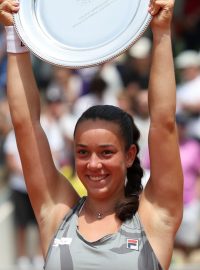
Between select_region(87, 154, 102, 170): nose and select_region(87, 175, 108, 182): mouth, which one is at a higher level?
select_region(87, 154, 102, 170): nose

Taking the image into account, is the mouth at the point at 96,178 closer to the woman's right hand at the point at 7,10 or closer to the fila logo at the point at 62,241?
the fila logo at the point at 62,241

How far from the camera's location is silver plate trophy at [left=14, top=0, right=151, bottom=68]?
12.5 ft

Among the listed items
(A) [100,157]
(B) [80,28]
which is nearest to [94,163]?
(A) [100,157]

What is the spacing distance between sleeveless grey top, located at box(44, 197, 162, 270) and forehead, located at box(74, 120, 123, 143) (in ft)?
1.24

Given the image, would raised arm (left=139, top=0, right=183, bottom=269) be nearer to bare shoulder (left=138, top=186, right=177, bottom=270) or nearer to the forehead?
bare shoulder (left=138, top=186, right=177, bottom=270)

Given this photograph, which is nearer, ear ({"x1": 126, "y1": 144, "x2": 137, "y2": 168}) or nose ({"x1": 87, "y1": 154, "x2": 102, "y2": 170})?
nose ({"x1": 87, "y1": 154, "x2": 102, "y2": 170})

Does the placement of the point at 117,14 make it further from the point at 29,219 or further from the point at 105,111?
the point at 29,219

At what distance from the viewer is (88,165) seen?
388 centimetres

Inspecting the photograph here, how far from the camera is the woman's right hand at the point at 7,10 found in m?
4.04

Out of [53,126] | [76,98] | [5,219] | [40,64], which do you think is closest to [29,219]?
[5,219]

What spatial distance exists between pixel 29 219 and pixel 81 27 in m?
4.81

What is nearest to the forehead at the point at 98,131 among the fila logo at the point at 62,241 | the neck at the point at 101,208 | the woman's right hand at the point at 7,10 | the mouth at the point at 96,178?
the mouth at the point at 96,178

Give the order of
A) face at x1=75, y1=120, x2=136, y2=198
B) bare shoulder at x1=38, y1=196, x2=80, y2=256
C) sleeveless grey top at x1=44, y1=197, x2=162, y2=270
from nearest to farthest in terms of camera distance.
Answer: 1. sleeveless grey top at x1=44, y1=197, x2=162, y2=270
2. face at x1=75, y1=120, x2=136, y2=198
3. bare shoulder at x1=38, y1=196, x2=80, y2=256

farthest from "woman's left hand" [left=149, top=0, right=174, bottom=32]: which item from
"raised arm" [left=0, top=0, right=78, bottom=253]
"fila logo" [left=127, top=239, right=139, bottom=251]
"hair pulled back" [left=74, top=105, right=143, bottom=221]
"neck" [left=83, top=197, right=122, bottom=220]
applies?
"fila logo" [left=127, top=239, right=139, bottom=251]
